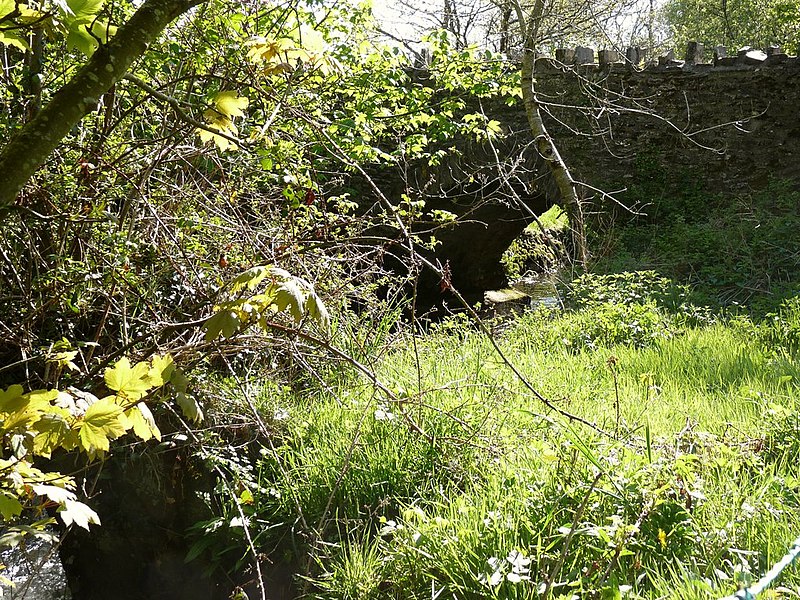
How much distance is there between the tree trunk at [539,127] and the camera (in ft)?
28.0

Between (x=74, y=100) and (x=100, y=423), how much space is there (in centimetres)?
69

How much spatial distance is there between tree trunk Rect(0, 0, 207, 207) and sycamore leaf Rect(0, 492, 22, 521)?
2.02 feet

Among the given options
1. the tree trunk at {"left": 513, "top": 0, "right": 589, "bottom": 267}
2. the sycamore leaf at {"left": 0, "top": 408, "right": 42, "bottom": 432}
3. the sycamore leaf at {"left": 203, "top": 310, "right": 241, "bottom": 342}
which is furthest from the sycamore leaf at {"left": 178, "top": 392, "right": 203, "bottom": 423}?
the tree trunk at {"left": 513, "top": 0, "right": 589, "bottom": 267}

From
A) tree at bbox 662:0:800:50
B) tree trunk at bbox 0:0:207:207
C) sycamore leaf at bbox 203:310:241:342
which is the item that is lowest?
sycamore leaf at bbox 203:310:241:342

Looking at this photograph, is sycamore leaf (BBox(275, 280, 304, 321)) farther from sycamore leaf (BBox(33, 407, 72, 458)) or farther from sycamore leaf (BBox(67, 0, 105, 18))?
sycamore leaf (BBox(67, 0, 105, 18))

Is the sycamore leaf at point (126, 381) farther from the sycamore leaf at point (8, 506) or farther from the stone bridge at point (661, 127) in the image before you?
the stone bridge at point (661, 127)

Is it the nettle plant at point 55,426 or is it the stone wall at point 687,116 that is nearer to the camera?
the nettle plant at point 55,426

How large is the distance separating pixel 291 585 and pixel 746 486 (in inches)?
89.0

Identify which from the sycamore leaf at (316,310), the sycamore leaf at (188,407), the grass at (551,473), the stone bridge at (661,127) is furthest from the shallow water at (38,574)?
the stone bridge at (661,127)

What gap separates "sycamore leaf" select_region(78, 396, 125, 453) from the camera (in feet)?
5.11

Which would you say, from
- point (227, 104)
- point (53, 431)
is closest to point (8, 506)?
point (53, 431)

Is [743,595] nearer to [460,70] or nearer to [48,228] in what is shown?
[48,228]

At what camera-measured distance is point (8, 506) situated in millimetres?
1494

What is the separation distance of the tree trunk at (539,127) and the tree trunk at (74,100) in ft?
23.5
